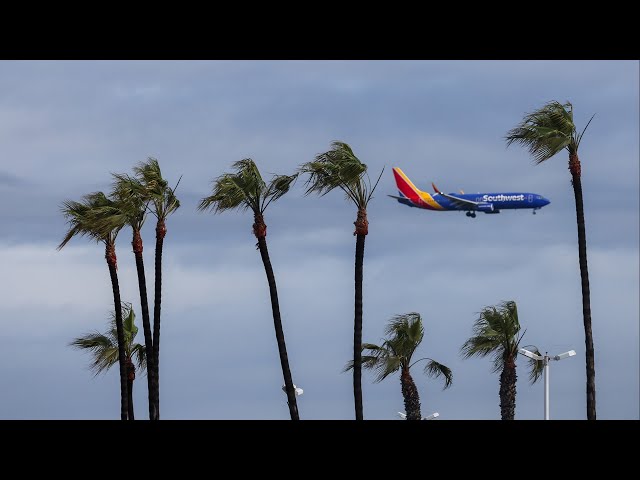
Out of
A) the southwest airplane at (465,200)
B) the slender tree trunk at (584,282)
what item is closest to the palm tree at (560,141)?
the slender tree trunk at (584,282)

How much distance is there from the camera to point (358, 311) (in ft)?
153

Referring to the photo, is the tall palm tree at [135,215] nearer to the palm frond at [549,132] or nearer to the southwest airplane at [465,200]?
the palm frond at [549,132]

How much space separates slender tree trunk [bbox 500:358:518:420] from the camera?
5069cm

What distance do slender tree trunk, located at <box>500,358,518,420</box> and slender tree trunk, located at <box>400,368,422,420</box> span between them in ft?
11.8

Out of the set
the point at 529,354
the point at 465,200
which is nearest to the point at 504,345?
the point at 529,354

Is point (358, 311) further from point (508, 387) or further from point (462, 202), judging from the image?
point (462, 202)

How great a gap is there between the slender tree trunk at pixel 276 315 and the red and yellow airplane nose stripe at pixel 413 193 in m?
113

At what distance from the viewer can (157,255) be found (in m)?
53.5

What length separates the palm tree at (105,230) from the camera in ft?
174

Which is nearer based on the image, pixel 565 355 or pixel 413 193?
pixel 565 355

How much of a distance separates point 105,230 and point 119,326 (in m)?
4.27

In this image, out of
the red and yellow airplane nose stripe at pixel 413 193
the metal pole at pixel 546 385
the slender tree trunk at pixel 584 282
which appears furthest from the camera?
the red and yellow airplane nose stripe at pixel 413 193
